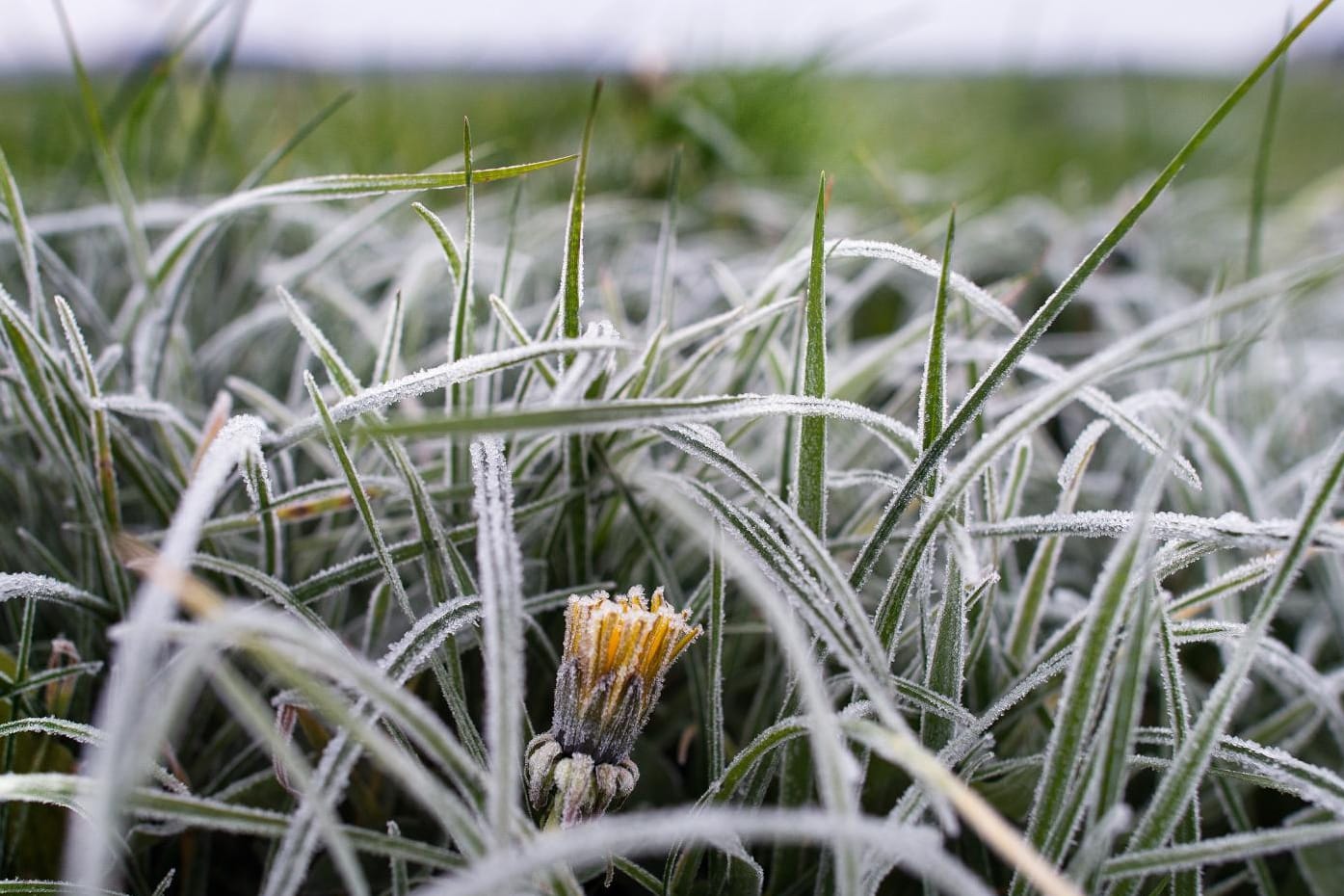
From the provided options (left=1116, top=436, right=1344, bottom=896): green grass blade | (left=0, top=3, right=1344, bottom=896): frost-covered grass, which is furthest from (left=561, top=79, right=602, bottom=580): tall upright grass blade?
(left=1116, top=436, right=1344, bottom=896): green grass blade

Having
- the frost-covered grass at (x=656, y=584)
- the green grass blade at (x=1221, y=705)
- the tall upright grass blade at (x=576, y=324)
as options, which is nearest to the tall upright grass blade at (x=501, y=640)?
Answer: the frost-covered grass at (x=656, y=584)

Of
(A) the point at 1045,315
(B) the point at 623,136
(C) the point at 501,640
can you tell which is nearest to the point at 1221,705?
(A) the point at 1045,315

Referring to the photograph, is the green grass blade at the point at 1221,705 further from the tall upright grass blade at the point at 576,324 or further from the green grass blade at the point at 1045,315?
the tall upright grass blade at the point at 576,324

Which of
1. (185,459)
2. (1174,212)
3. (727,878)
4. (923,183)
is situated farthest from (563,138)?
(727,878)

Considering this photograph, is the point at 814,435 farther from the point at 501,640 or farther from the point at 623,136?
the point at 623,136

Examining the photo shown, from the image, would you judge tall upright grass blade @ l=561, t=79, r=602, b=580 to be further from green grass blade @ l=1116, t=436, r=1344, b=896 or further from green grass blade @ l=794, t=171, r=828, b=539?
green grass blade @ l=1116, t=436, r=1344, b=896

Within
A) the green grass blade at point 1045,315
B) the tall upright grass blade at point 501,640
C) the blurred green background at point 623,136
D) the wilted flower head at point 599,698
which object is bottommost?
the wilted flower head at point 599,698

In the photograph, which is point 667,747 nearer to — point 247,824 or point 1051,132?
point 247,824
